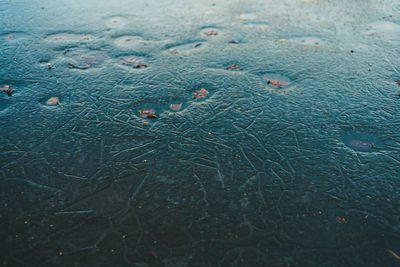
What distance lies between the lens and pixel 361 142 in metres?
3.52

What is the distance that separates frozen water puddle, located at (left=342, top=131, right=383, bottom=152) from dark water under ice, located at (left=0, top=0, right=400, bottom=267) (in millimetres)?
19

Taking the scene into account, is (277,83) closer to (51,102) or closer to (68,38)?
(51,102)

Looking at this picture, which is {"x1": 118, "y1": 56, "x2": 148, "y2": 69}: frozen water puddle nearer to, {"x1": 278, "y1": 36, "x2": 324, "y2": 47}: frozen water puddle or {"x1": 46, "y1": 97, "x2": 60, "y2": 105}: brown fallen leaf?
{"x1": 46, "y1": 97, "x2": 60, "y2": 105}: brown fallen leaf

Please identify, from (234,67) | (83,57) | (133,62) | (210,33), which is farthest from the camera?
(210,33)

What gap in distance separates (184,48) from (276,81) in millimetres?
2032

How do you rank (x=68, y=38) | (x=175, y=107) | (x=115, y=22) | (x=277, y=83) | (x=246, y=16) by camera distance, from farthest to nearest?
1. (x=246, y=16)
2. (x=115, y=22)
3. (x=68, y=38)
4. (x=277, y=83)
5. (x=175, y=107)

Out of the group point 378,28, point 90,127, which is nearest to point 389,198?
point 90,127

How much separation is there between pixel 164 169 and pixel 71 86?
8.07 feet

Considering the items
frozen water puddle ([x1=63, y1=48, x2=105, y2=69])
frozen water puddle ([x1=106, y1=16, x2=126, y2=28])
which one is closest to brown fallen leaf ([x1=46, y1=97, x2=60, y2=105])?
frozen water puddle ([x1=63, y1=48, x2=105, y2=69])

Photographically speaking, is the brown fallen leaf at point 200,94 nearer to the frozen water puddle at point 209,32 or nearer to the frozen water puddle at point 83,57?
the frozen water puddle at point 83,57

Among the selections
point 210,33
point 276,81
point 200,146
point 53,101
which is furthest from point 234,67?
point 53,101

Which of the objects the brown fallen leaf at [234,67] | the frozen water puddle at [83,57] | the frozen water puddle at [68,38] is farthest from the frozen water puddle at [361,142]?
the frozen water puddle at [68,38]

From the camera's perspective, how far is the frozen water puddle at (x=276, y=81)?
179 inches

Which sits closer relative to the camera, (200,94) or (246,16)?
(200,94)
